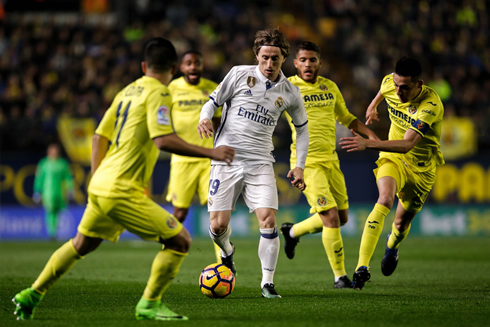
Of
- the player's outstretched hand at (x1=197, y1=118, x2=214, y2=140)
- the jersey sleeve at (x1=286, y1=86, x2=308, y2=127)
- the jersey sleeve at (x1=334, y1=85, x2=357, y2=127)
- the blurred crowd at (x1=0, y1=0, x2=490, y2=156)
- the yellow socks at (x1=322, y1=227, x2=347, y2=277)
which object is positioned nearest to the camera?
the player's outstretched hand at (x1=197, y1=118, x2=214, y2=140)

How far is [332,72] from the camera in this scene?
888 inches

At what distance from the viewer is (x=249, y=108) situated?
257 inches

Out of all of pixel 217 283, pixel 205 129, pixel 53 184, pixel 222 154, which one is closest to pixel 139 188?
pixel 222 154

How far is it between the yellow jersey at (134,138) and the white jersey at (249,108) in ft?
5.29

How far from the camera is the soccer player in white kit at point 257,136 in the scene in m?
6.45

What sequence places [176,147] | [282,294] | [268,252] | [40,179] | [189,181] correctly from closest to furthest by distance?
[176,147]
[268,252]
[282,294]
[189,181]
[40,179]

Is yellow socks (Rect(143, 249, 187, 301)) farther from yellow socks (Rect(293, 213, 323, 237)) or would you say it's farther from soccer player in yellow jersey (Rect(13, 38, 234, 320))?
yellow socks (Rect(293, 213, 323, 237))

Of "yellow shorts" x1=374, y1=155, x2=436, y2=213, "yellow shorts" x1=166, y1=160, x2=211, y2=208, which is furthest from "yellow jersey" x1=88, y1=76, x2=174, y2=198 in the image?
"yellow shorts" x1=166, y1=160, x2=211, y2=208

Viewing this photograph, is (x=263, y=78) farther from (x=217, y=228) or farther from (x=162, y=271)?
(x=162, y=271)

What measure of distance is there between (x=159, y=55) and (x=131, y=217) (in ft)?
4.19

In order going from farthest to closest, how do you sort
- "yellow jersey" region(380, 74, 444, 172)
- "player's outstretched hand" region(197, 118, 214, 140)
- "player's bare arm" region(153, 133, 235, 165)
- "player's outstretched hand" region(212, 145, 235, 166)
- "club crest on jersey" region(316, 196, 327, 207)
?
1. "club crest on jersey" region(316, 196, 327, 207)
2. "yellow jersey" region(380, 74, 444, 172)
3. "player's outstretched hand" region(197, 118, 214, 140)
4. "player's outstretched hand" region(212, 145, 235, 166)
5. "player's bare arm" region(153, 133, 235, 165)

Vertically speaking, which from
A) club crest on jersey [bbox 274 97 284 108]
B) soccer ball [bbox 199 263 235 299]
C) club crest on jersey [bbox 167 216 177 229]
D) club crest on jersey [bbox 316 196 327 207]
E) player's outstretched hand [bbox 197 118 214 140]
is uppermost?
club crest on jersey [bbox 274 97 284 108]

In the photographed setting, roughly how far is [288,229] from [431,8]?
1827 centimetres

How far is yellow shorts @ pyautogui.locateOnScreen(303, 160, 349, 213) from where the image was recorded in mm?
7559
